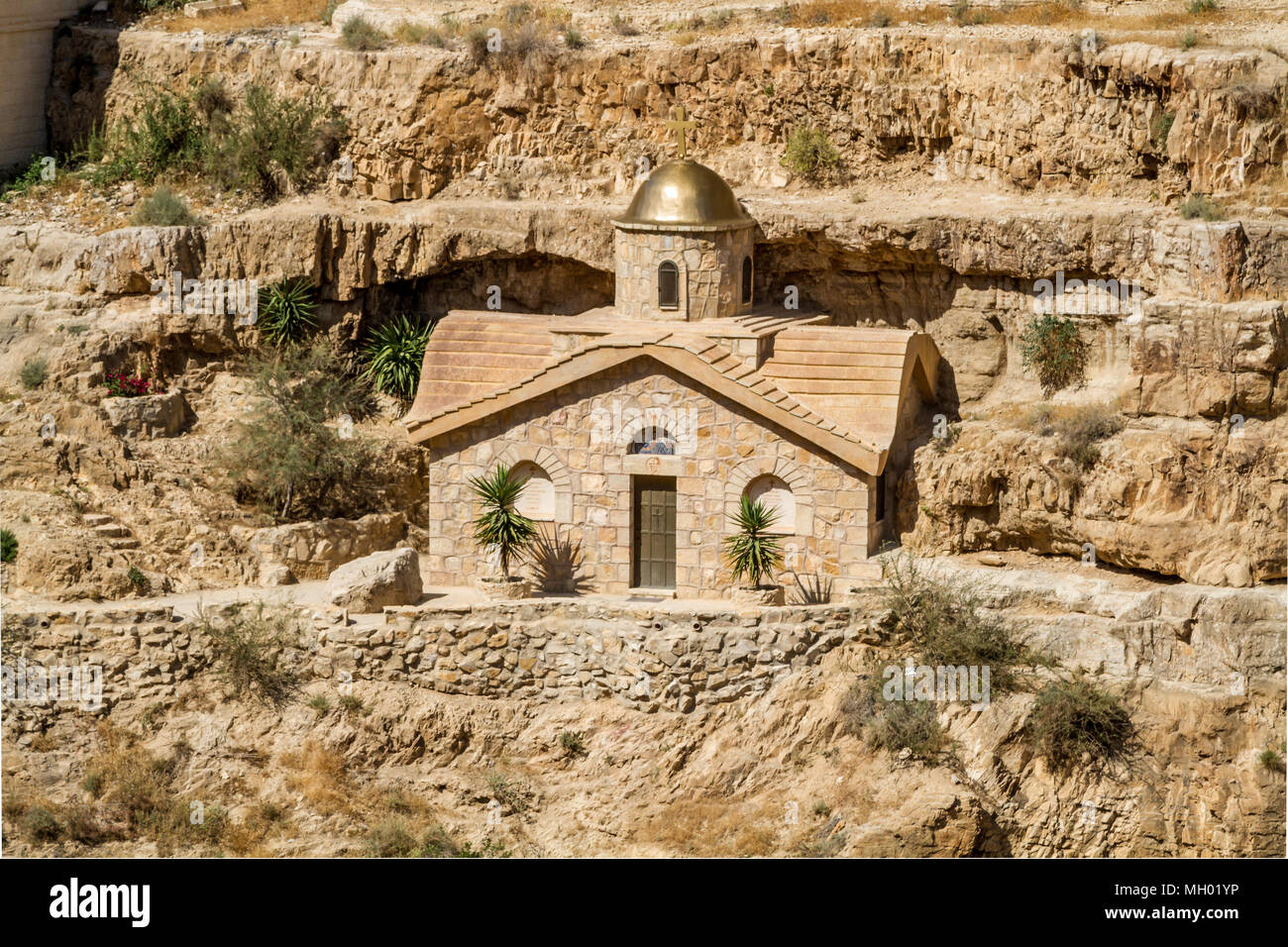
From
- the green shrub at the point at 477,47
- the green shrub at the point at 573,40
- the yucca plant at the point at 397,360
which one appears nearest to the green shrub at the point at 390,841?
the yucca plant at the point at 397,360

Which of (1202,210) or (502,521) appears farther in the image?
(1202,210)

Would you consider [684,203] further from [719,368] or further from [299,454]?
[299,454]

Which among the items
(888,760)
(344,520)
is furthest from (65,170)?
(888,760)

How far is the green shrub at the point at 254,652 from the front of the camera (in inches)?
1375

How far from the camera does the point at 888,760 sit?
1341 inches

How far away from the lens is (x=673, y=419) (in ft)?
121

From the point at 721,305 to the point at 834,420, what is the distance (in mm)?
3324

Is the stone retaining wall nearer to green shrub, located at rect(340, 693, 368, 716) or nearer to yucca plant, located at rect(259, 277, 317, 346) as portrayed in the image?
green shrub, located at rect(340, 693, 368, 716)

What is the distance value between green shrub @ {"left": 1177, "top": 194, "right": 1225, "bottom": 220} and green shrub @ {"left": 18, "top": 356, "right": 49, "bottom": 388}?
20.0 meters

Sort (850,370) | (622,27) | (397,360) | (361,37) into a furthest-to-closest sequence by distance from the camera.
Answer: (622,27)
(361,37)
(397,360)
(850,370)

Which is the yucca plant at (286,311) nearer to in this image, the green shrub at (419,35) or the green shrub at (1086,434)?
the green shrub at (419,35)

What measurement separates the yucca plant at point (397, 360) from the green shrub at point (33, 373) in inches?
226

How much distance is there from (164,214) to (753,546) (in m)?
13.6

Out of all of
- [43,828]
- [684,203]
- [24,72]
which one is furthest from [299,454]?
[24,72]
